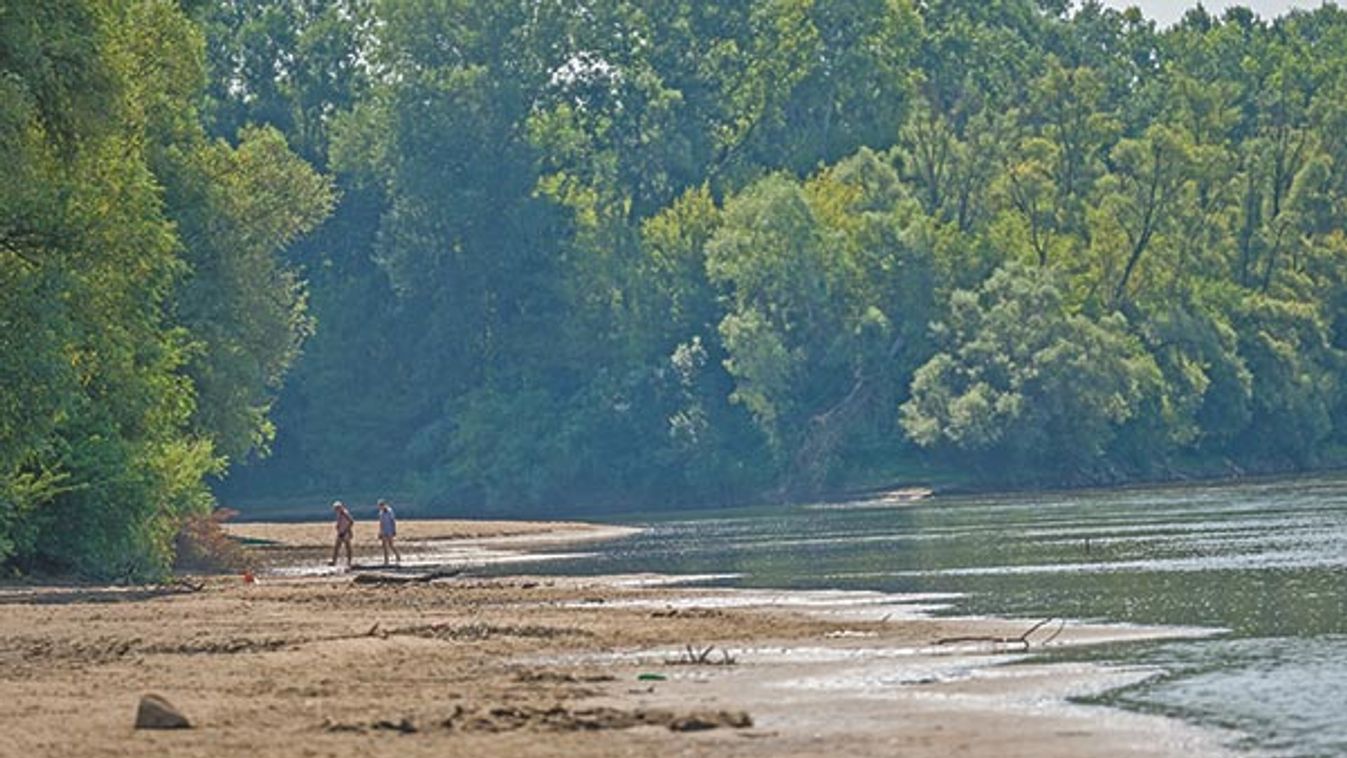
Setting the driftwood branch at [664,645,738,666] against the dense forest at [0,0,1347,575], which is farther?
the dense forest at [0,0,1347,575]

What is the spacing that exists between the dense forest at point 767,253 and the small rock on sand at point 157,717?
70677 millimetres

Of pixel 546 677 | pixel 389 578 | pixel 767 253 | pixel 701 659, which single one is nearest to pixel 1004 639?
pixel 701 659

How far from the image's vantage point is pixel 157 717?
22.8 metres

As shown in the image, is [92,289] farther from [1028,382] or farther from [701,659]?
[1028,382]

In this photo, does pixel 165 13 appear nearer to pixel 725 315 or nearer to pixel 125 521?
pixel 125 521

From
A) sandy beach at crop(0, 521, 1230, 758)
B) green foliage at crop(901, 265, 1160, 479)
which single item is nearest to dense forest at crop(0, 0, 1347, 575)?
green foliage at crop(901, 265, 1160, 479)

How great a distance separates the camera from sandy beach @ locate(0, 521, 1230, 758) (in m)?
22.5

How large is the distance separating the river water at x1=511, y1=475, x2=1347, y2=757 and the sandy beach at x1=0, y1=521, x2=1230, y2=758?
1.03m

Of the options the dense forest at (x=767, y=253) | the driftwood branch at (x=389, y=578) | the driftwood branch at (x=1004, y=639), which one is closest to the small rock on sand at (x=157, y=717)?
the driftwood branch at (x=1004, y=639)

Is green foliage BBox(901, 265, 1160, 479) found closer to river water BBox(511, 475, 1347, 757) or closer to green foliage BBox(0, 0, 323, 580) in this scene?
river water BBox(511, 475, 1347, 757)

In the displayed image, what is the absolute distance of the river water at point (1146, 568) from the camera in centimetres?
2641

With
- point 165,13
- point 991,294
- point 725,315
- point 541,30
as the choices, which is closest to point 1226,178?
point 991,294

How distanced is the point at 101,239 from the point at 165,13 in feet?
65.5

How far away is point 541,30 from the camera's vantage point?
435 ft
